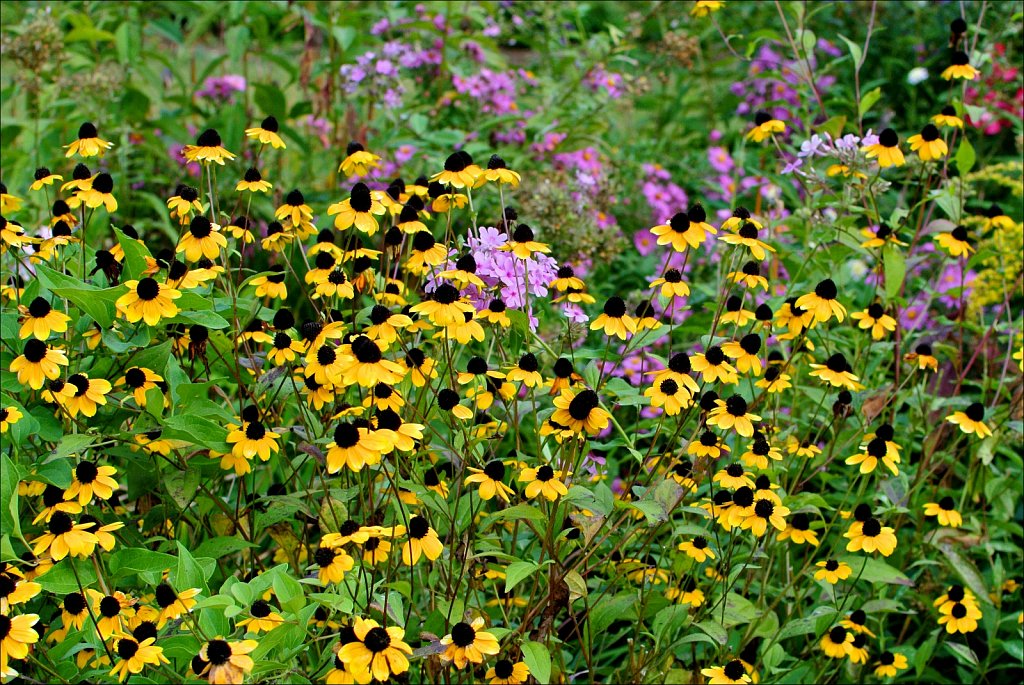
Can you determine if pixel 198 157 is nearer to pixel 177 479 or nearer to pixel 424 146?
pixel 177 479

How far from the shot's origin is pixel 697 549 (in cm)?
180

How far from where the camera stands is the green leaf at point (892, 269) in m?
2.16

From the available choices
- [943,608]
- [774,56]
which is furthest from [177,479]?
[774,56]

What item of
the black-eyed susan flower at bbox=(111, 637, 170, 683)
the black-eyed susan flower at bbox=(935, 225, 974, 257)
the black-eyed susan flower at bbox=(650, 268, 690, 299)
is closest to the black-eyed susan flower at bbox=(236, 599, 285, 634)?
the black-eyed susan flower at bbox=(111, 637, 170, 683)

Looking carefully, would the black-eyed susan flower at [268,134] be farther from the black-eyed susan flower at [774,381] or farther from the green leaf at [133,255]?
the black-eyed susan flower at [774,381]

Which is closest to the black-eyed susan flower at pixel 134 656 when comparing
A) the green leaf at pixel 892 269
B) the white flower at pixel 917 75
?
the green leaf at pixel 892 269

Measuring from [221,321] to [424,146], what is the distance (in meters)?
1.72

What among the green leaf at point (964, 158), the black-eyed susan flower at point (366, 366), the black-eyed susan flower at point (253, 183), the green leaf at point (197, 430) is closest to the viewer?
the black-eyed susan flower at point (366, 366)

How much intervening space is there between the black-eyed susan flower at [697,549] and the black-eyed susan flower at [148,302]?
2.97 ft

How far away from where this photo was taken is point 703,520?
7.05 ft

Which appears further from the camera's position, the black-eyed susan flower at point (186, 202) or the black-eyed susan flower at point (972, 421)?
the black-eyed susan flower at point (972, 421)

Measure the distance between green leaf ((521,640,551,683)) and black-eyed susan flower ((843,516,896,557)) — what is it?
0.62 meters

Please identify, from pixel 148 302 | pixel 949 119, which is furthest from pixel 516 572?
pixel 949 119

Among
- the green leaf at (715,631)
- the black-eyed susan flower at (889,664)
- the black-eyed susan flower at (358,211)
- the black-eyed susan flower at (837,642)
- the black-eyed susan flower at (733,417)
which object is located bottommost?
the black-eyed susan flower at (889,664)
